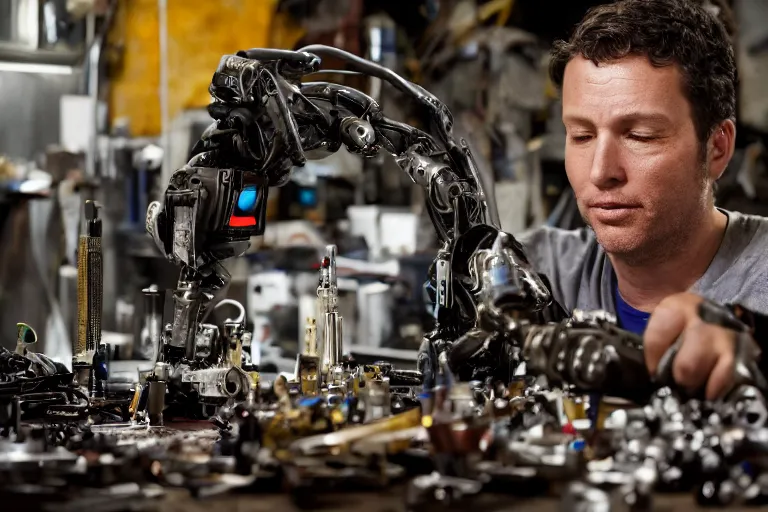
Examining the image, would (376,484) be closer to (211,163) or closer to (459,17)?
(211,163)

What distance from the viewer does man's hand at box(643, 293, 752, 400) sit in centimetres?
90

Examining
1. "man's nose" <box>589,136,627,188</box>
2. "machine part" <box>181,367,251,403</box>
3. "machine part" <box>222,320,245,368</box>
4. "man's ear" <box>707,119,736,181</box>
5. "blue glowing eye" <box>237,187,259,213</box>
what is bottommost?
"machine part" <box>181,367,251,403</box>

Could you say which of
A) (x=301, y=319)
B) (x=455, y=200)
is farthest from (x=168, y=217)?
(x=301, y=319)

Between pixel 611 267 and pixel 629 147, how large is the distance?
1.30ft

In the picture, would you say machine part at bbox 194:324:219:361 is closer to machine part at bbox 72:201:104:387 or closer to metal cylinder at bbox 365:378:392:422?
machine part at bbox 72:201:104:387

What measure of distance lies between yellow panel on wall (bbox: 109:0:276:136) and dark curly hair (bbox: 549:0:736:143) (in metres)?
2.65

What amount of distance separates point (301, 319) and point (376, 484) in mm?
3007

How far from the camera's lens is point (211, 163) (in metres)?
1.48

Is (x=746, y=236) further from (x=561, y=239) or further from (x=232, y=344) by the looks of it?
(x=232, y=344)

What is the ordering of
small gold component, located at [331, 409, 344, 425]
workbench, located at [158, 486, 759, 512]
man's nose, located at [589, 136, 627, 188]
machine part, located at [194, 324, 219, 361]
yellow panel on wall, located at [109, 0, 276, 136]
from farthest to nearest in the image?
1. yellow panel on wall, located at [109, 0, 276, 136]
2. machine part, located at [194, 324, 219, 361]
3. man's nose, located at [589, 136, 627, 188]
4. small gold component, located at [331, 409, 344, 425]
5. workbench, located at [158, 486, 759, 512]

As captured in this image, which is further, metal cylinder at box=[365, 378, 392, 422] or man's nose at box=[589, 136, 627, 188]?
man's nose at box=[589, 136, 627, 188]

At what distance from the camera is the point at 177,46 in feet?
12.8

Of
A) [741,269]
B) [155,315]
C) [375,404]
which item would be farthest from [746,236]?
[155,315]

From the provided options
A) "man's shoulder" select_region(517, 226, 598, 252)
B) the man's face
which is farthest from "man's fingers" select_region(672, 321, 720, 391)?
"man's shoulder" select_region(517, 226, 598, 252)
